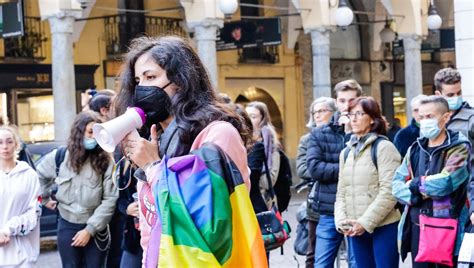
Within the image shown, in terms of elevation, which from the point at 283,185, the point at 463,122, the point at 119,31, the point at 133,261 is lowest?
the point at 133,261

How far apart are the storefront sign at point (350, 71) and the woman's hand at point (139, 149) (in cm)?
2716

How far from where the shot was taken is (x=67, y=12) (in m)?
20.1

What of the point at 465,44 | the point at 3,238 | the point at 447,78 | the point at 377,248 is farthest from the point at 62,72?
the point at 377,248

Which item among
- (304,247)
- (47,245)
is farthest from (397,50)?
(304,247)

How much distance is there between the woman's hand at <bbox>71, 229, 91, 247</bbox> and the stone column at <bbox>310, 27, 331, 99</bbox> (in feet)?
54.5

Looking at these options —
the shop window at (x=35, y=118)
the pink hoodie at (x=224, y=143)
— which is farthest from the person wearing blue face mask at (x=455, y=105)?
the shop window at (x=35, y=118)

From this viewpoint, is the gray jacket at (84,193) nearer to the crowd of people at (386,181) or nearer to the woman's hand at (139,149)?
the crowd of people at (386,181)

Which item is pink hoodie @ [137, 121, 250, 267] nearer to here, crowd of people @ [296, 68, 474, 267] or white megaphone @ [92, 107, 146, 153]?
white megaphone @ [92, 107, 146, 153]

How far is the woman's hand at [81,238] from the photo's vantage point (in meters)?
8.37

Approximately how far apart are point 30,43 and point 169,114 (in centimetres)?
2019

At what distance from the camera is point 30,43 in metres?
23.4

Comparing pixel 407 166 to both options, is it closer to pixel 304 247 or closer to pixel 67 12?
pixel 304 247

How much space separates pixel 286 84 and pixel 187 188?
2626cm

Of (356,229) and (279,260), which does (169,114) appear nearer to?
(356,229)
